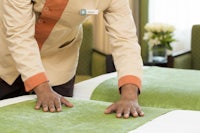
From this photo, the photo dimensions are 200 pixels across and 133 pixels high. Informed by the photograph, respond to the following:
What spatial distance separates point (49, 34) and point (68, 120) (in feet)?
1.84

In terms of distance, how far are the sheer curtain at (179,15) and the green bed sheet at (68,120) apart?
258cm

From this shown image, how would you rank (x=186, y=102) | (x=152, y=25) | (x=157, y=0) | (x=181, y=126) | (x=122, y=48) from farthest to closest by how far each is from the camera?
(x=157, y=0), (x=152, y=25), (x=186, y=102), (x=122, y=48), (x=181, y=126)

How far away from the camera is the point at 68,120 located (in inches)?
63.5

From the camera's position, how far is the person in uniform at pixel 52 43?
1807 mm

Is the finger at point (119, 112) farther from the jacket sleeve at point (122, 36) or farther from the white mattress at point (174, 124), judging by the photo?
the jacket sleeve at point (122, 36)

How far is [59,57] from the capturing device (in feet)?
7.59

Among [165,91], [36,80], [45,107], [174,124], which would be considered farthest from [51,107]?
[165,91]

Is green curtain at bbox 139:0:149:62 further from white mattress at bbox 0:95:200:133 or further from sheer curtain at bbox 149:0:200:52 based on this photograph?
white mattress at bbox 0:95:200:133

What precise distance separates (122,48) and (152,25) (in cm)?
202

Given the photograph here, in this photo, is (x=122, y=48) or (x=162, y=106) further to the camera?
(x=162, y=106)

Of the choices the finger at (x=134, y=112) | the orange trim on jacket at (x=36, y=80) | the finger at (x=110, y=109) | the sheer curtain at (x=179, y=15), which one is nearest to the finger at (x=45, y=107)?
the orange trim on jacket at (x=36, y=80)

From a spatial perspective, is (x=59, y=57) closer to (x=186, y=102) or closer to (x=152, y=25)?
(x=186, y=102)

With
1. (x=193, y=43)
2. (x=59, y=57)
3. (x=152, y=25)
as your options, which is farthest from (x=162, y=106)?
(x=193, y=43)

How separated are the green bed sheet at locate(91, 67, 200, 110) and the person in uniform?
323mm
